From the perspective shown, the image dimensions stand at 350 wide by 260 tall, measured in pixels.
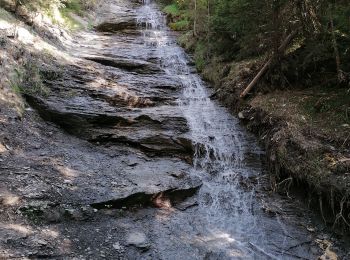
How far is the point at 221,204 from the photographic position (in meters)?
8.37

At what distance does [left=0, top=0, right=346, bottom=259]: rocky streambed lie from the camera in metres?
6.59

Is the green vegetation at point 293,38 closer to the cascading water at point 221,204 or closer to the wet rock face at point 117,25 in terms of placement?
the cascading water at point 221,204

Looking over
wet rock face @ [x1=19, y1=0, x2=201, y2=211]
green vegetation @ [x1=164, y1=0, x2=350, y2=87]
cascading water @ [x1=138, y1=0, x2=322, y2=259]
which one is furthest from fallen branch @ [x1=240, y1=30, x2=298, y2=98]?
wet rock face @ [x1=19, y1=0, x2=201, y2=211]

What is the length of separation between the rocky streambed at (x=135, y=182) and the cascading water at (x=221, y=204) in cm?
3

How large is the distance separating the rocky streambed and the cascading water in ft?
0.08

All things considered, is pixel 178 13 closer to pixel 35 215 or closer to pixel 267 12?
pixel 267 12

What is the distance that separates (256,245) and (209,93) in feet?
24.4

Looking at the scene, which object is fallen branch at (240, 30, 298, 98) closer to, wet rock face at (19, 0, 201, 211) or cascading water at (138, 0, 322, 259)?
cascading water at (138, 0, 322, 259)

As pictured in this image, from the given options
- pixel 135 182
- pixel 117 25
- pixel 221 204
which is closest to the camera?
pixel 135 182

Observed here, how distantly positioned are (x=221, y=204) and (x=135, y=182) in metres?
2.00

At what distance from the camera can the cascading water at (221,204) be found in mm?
6930

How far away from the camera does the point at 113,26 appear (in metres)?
21.9

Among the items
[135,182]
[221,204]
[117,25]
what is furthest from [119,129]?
[117,25]

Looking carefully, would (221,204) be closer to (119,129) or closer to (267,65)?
(119,129)
